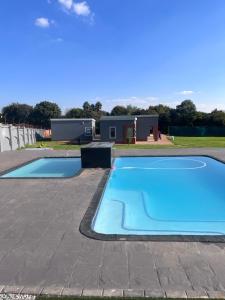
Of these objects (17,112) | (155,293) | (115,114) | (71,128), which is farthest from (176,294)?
(17,112)

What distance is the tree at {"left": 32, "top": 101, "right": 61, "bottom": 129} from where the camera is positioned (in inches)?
2758

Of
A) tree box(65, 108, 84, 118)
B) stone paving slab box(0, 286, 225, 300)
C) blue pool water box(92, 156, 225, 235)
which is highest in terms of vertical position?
tree box(65, 108, 84, 118)

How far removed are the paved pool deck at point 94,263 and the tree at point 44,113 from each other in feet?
218

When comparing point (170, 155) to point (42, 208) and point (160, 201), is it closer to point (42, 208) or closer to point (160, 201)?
point (160, 201)

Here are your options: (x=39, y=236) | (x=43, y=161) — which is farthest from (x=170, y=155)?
(x=39, y=236)

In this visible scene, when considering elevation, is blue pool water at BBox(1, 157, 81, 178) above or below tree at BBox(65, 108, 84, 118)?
below

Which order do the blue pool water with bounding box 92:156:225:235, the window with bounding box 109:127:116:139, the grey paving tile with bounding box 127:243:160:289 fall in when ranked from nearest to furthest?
the grey paving tile with bounding box 127:243:160:289 < the blue pool water with bounding box 92:156:225:235 < the window with bounding box 109:127:116:139

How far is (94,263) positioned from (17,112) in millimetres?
77852

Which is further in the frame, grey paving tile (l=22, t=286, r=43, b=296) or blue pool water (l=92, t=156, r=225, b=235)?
blue pool water (l=92, t=156, r=225, b=235)

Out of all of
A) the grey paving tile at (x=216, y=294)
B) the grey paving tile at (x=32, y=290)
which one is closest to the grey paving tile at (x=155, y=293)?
the grey paving tile at (x=216, y=294)

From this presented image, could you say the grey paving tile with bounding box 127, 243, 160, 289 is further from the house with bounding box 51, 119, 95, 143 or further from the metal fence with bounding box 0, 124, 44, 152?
the house with bounding box 51, 119, 95, 143

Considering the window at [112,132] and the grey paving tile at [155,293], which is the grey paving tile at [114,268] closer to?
the grey paving tile at [155,293]

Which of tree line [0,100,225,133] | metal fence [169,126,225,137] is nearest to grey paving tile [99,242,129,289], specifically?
metal fence [169,126,225,137]

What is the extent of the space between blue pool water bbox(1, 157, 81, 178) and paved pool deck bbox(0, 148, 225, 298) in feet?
21.7
